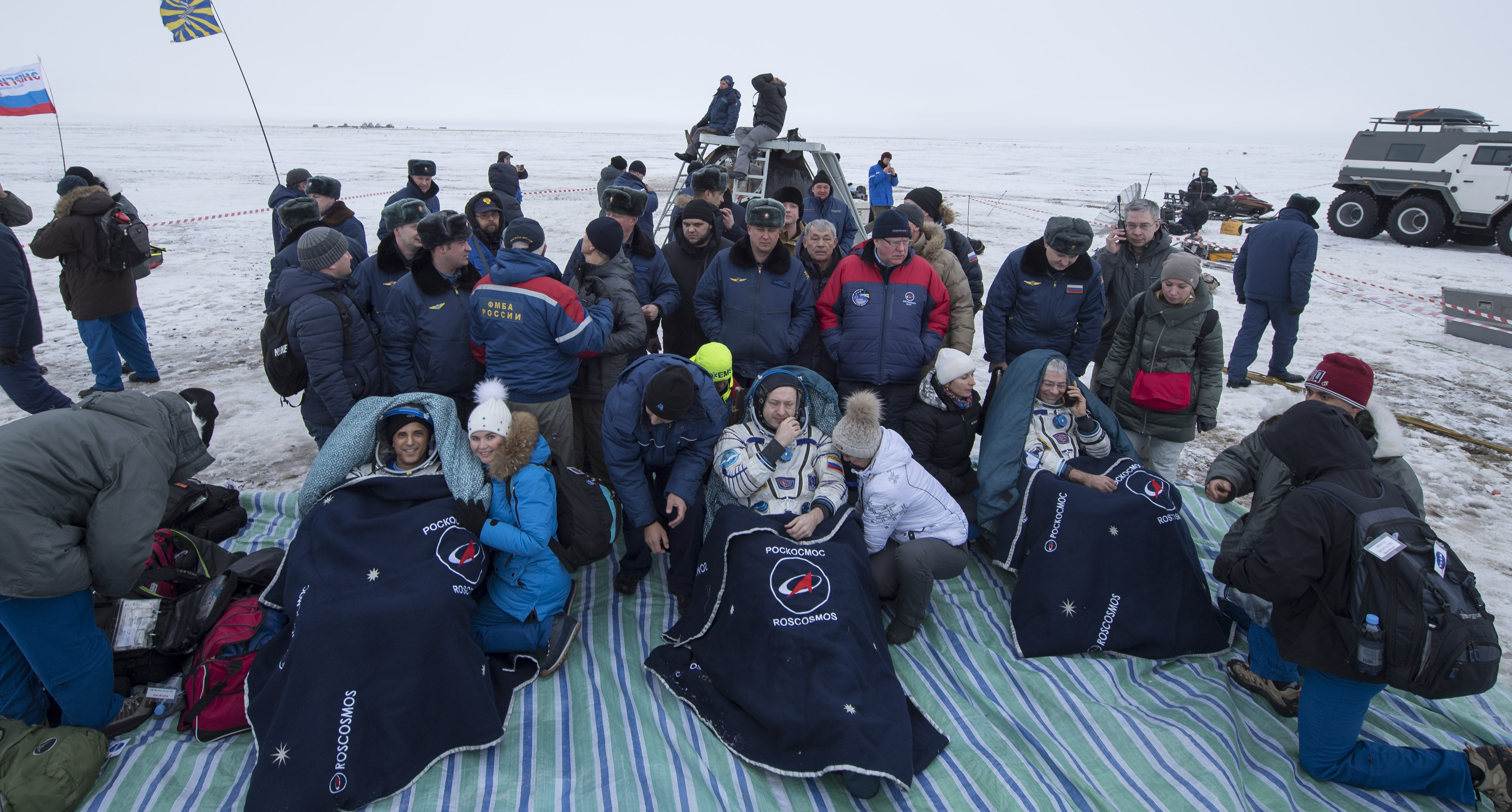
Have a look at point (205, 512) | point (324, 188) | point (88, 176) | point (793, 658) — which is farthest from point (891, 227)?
point (88, 176)

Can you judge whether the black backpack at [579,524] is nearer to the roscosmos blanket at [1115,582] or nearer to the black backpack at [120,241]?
the roscosmos blanket at [1115,582]

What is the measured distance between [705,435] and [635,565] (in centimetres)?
77

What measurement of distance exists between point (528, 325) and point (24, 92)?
7021 millimetres

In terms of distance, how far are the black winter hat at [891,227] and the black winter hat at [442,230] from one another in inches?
83.8

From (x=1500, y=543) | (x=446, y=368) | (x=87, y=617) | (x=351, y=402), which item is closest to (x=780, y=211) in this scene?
(x=446, y=368)

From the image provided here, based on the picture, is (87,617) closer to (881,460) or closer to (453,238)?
(453,238)

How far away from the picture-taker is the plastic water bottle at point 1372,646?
7.02 feet

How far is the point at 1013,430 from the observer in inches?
137

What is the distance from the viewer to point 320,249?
132 inches

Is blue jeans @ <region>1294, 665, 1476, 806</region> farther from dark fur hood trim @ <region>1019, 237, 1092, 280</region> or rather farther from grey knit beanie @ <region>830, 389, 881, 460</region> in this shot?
dark fur hood trim @ <region>1019, 237, 1092, 280</region>

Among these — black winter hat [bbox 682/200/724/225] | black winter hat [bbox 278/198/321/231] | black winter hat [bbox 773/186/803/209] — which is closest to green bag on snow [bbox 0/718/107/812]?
black winter hat [bbox 278/198/321/231]

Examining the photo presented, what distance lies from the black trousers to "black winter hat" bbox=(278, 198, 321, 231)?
8.50 ft

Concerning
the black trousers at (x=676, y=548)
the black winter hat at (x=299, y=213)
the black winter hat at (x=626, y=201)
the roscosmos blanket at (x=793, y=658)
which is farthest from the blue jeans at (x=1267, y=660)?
the black winter hat at (x=299, y=213)

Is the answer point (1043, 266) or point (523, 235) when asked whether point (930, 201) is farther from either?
point (523, 235)
